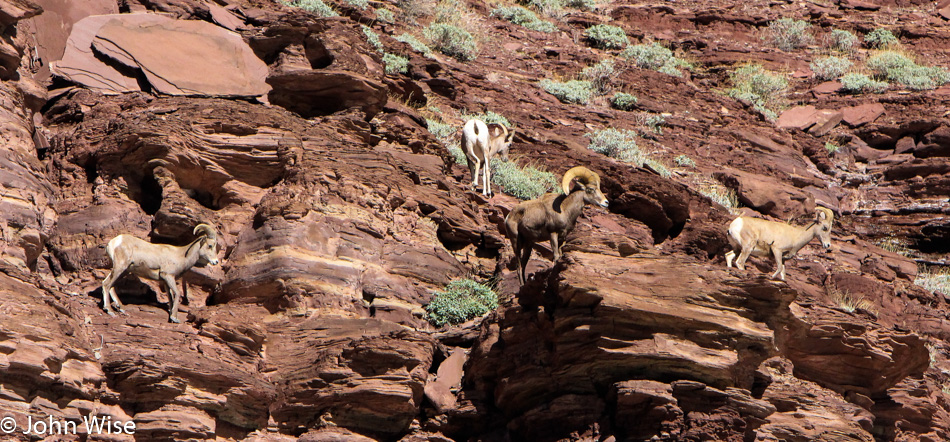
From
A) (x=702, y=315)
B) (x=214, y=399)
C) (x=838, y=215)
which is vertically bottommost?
(x=838, y=215)

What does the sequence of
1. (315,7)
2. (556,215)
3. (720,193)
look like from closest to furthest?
(556,215) → (720,193) → (315,7)

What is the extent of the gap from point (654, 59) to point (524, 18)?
3.89 meters

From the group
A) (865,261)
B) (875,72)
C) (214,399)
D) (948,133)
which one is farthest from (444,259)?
(875,72)

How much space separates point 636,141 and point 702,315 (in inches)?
477

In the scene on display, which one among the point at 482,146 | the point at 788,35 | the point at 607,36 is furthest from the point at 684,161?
the point at 788,35

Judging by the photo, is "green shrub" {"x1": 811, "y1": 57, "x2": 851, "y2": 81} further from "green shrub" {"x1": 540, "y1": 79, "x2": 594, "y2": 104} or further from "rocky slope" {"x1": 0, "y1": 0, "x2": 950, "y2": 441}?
"rocky slope" {"x1": 0, "y1": 0, "x2": 950, "y2": 441}

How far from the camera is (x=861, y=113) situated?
26766mm

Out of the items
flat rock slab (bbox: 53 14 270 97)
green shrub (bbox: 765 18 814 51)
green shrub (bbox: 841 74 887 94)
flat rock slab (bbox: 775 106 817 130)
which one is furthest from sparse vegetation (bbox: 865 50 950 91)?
flat rock slab (bbox: 53 14 270 97)

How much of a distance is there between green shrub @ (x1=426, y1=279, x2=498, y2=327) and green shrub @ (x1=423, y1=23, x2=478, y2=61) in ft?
41.1

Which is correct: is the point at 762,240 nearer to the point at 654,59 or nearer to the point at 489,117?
the point at 489,117

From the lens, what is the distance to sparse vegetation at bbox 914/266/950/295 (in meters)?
20.7

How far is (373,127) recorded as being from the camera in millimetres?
17078

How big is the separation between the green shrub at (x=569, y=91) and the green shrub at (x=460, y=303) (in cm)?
1152

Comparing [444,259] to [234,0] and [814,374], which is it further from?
[234,0]
